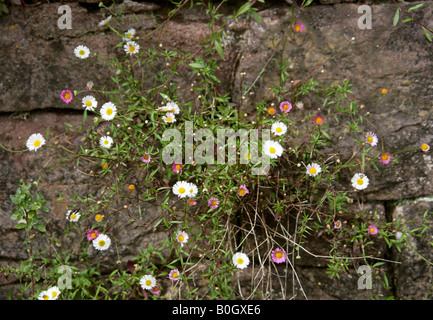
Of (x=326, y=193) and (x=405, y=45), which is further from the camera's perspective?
(x=405, y=45)

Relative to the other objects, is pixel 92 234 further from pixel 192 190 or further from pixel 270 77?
pixel 270 77

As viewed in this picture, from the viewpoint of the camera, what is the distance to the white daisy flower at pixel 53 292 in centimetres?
207

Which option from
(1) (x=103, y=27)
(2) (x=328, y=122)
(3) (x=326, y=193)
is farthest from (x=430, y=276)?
(1) (x=103, y=27)

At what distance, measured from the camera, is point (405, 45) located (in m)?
2.21

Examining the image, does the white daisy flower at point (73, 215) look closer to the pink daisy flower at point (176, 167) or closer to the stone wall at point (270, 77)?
the stone wall at point (270, 77)

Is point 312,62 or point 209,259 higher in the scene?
point 312,62

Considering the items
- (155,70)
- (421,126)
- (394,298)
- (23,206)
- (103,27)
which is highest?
(103,27)

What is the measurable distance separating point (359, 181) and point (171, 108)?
1.10 metres

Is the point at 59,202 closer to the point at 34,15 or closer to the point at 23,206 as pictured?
the point at 23,206

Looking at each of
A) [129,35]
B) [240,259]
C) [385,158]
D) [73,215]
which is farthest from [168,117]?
[385,158]

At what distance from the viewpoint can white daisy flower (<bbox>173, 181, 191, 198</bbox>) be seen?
207cm

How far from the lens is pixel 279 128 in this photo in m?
2.04

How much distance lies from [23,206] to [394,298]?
7.02ft

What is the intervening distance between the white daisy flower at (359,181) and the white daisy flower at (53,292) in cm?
172
